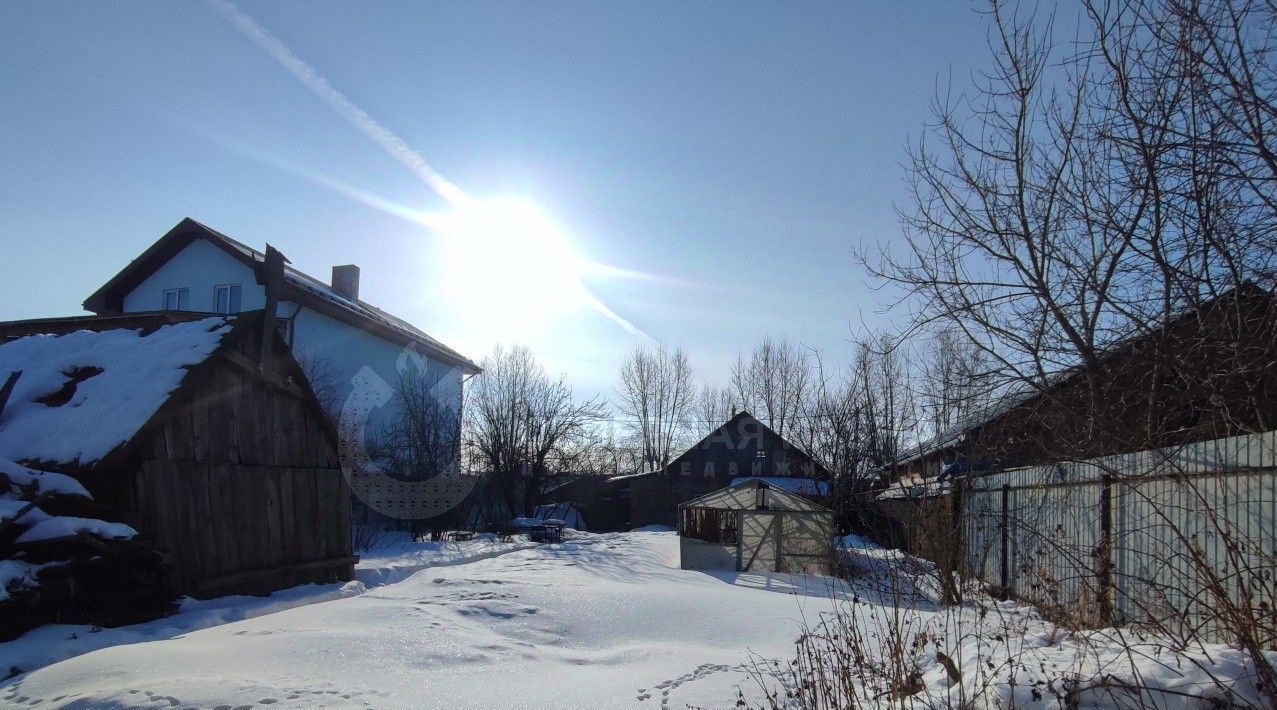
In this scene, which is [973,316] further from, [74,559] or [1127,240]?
[74,559]

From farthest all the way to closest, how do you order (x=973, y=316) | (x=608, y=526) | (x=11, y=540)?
(x=608, y=526), (x=973, y=316), (x=11, y=540)

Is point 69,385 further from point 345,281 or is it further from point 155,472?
point 345,281

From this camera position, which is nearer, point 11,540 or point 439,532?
point 11,540

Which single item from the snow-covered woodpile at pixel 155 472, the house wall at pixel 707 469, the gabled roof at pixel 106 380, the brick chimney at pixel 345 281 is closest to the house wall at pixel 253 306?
the brick chimney at pixel 345 281

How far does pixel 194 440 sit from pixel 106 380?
133cm

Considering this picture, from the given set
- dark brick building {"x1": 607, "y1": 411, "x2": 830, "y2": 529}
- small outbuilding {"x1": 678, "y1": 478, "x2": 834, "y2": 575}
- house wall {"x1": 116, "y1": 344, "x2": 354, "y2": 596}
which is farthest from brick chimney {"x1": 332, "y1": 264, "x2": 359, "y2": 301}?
dark brick building {"x1": 607, "y1": 411, "x2": 830, "y2": 529}

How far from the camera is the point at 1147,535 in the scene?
21.0ft

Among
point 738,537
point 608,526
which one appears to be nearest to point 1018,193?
point 738,537

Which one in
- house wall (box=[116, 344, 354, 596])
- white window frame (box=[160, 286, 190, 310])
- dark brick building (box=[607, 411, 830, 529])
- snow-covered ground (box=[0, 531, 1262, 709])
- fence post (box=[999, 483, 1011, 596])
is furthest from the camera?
dark brick building (box=[607, 411, 830, 529])

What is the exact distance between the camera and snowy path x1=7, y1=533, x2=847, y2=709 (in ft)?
16.8

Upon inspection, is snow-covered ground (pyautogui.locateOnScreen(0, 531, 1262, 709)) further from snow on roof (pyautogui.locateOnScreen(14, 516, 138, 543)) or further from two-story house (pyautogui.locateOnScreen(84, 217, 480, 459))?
two-story house (pyautogui.locateOnScreen(84, 217, 480, 459))

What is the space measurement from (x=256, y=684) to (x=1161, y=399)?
26.8 feet

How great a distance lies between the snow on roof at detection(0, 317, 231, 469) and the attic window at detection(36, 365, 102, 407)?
1 cm

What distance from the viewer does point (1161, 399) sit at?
757cm
